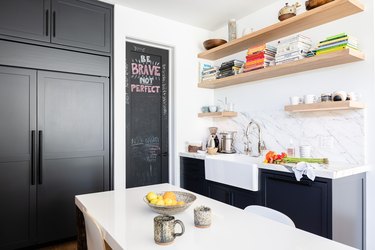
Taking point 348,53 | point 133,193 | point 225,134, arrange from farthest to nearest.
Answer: point 225,134, point 348,53, point 133,193

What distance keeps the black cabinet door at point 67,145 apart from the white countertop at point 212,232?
1334mm

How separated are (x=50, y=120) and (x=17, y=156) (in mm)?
446

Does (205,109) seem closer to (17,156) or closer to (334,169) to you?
(334,169)

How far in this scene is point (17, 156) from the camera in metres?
2.59

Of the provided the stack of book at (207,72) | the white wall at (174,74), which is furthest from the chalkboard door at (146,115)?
the stack of book at (207,72)

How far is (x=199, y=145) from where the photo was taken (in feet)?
12.1

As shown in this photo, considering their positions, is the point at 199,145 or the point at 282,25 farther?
the point at 199,145

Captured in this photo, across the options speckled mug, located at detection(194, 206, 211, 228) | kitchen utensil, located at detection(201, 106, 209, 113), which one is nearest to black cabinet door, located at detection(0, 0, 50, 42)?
kitchen utensil, located at detection(201, 106, 209, 113)

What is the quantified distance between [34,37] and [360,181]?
3269 millimetres

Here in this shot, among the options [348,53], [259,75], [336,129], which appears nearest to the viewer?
[348,53]

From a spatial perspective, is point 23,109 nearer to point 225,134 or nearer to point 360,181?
point 225,134

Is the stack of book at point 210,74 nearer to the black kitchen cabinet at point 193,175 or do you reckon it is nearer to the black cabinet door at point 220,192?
the black kitchen cabinet at point 193,175

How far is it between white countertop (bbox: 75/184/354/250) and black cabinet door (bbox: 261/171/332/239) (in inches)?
35.8

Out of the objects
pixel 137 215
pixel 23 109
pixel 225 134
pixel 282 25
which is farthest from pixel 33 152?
pixel 282 25
